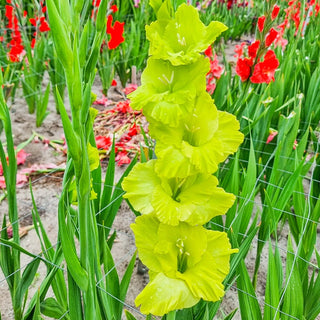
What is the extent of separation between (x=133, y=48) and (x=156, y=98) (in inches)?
108

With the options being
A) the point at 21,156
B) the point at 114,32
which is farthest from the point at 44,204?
the point at 114,32

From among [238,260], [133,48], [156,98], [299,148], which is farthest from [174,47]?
[133,48]

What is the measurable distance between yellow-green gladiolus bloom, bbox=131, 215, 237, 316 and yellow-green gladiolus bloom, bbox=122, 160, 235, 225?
24 mm

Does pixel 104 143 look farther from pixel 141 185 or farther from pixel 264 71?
pixel 141 185

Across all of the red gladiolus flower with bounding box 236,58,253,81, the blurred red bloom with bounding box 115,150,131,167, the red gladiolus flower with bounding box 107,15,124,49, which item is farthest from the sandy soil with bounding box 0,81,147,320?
the red gladiolus flower with bounding box 236,58,253,81

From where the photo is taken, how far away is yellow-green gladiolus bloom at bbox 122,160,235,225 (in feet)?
1.51

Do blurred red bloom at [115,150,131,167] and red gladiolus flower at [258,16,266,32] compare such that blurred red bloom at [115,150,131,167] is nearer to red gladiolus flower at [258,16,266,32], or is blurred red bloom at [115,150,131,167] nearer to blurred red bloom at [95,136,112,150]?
blurred red bloom at [95,136,112,150]

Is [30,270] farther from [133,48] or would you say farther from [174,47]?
[133,48]

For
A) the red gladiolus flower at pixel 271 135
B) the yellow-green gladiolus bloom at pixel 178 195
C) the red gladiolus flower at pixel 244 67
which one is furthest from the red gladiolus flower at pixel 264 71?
the yellow-green gladiolus bloom at pixel 178 195

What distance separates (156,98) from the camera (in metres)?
0.45

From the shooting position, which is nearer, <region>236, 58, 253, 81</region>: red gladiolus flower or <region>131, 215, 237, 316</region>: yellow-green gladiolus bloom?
<region>131, 215, 237, 316</region>: yellow-green gladiolus bloom

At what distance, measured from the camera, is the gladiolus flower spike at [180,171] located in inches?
→ 17.6

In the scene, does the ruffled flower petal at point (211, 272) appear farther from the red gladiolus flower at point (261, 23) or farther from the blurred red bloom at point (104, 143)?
the blurred red bloom at point (104, 143)

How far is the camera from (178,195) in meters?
0.48
